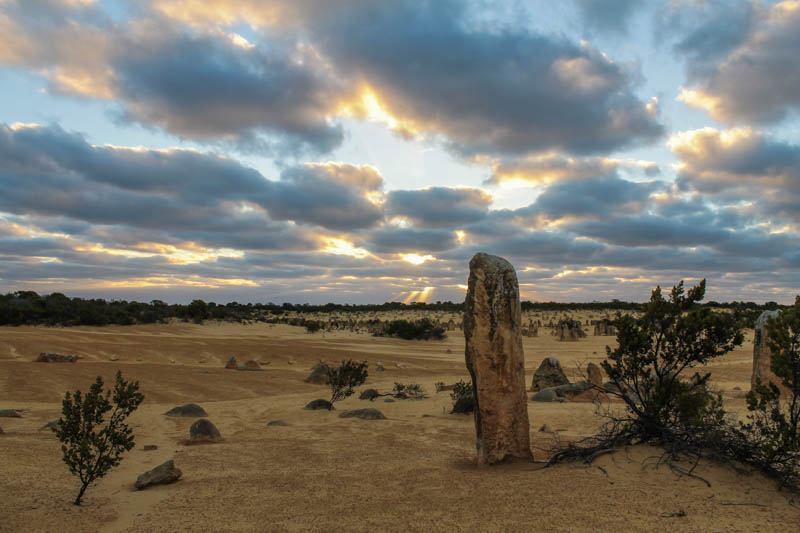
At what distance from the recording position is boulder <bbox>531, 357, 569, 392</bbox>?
732 inches

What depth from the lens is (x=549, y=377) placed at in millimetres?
18703

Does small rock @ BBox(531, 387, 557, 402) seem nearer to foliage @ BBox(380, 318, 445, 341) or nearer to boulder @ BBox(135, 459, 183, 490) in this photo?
boulder @ BBox(135, 459, 183, 490)

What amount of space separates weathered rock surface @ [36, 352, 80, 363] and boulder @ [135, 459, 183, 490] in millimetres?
18340

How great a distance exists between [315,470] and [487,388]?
3.19 meters

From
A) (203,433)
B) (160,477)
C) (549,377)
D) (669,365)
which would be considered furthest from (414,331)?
(160,477)

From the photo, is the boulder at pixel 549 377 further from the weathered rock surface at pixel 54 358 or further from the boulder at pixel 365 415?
the weathered rock surface at pixel 54 358

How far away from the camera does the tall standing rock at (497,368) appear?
25.8 ft

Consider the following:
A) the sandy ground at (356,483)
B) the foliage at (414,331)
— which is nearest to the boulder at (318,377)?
the sandy ground at (356,483)

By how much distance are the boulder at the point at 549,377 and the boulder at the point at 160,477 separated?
46.4ft

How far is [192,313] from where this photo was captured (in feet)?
175

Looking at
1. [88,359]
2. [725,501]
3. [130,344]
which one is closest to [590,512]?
[725,501]

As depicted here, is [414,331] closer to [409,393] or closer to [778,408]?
[409,393]

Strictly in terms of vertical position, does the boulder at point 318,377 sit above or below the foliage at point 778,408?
below

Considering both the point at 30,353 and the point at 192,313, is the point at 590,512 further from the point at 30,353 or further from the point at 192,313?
the point at 192,313
